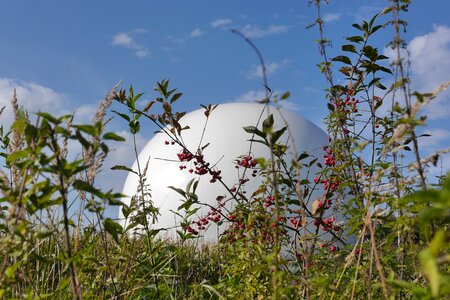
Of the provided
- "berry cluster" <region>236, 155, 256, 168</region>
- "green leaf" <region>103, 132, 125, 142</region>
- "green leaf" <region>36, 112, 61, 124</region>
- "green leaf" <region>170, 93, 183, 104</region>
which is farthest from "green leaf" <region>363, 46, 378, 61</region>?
"green leaf" <region>36, 112, 61, 124</region>

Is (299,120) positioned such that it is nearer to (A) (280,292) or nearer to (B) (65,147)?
(B) (65,147)

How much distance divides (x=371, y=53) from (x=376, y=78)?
0.26 m

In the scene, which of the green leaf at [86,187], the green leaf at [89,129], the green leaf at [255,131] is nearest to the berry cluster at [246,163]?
the green leaf at [255,131]

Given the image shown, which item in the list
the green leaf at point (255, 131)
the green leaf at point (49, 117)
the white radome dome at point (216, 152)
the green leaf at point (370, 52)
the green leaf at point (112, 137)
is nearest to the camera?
the green leaf at point (49, 117)

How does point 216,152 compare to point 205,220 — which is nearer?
point 205,220

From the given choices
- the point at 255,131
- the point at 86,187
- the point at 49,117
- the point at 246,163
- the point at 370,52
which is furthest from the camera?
the point at 246,163

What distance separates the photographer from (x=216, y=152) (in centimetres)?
1024

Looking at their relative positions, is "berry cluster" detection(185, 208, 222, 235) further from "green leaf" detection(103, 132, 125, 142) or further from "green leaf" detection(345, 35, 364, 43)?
"green leaf" detection(103, 132, 125, 142)

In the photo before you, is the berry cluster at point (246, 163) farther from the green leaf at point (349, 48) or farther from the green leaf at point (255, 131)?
the green leaf at point (255, 131)

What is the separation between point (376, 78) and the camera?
4.04 m

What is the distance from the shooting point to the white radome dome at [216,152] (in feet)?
32.3

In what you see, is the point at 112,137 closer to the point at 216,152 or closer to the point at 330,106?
the point at 330,106

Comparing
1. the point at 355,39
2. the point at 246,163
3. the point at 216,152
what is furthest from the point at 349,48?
the point at 216,152

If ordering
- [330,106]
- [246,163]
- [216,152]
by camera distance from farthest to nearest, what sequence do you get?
[216,152], [330,106], [246,163]
